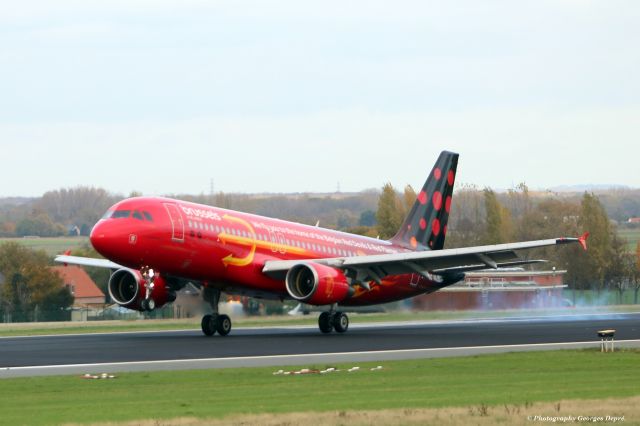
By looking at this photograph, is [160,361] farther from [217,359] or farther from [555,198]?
[555,198]

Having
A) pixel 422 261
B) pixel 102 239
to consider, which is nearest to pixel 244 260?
pixel 102 239

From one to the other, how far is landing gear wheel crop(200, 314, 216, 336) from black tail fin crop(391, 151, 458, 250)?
1257cm

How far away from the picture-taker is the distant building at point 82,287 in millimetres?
111438

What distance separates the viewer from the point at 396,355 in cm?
3591

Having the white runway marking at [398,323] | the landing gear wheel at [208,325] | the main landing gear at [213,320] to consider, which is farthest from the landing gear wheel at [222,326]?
the white runway marking at [398,323]

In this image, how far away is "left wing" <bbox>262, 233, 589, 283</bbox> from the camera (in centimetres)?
4778

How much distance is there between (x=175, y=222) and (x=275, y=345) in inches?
263

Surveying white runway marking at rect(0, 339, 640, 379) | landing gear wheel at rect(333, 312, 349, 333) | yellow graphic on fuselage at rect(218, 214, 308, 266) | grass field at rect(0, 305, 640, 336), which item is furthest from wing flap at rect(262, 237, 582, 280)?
white runway marking at rect(0, 339, 640, 379)

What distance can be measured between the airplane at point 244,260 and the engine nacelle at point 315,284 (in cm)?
4

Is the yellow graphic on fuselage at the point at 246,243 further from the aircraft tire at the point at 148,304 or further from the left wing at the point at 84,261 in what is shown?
→ the left wing at the point at 84,261

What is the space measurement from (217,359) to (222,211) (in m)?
13.5

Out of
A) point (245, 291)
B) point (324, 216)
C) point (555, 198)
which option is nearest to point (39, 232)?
point (324, 216)

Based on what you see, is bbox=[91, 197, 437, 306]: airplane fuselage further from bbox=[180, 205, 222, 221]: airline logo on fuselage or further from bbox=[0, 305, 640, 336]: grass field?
bbox=[0, 305, 640, 336]: grass field

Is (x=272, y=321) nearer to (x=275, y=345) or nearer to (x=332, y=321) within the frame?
(x=332, y=321)
